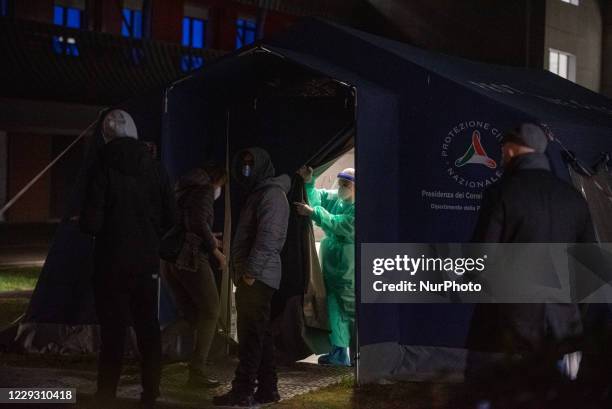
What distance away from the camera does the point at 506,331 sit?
4.98 m

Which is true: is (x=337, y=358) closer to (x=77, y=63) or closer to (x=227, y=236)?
(x=227, y=236)

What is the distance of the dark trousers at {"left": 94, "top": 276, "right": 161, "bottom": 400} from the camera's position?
19.8 ft

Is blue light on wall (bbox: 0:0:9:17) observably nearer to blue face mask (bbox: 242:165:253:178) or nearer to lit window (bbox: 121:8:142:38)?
lit window (bbox: 121:8:142:38)

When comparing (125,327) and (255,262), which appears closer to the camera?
(125,327)

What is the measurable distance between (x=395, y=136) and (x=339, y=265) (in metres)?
1.36

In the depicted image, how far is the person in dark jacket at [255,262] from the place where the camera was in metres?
6.33

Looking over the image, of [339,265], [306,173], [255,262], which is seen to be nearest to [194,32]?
[306,173]

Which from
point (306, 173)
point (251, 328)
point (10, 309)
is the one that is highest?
point (306, 173)

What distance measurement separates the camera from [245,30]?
30.4 metres

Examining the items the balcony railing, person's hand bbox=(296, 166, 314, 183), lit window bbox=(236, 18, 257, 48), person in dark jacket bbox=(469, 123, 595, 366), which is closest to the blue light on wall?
the balcony railing

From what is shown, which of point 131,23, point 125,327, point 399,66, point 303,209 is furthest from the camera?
point 131,23

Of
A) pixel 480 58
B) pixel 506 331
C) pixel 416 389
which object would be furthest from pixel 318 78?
pixel 480 58

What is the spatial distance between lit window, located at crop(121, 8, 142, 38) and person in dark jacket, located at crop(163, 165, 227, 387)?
66.7 ft

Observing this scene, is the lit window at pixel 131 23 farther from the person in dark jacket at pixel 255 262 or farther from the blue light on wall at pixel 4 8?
the person in dark jacket at pixel 255 262
